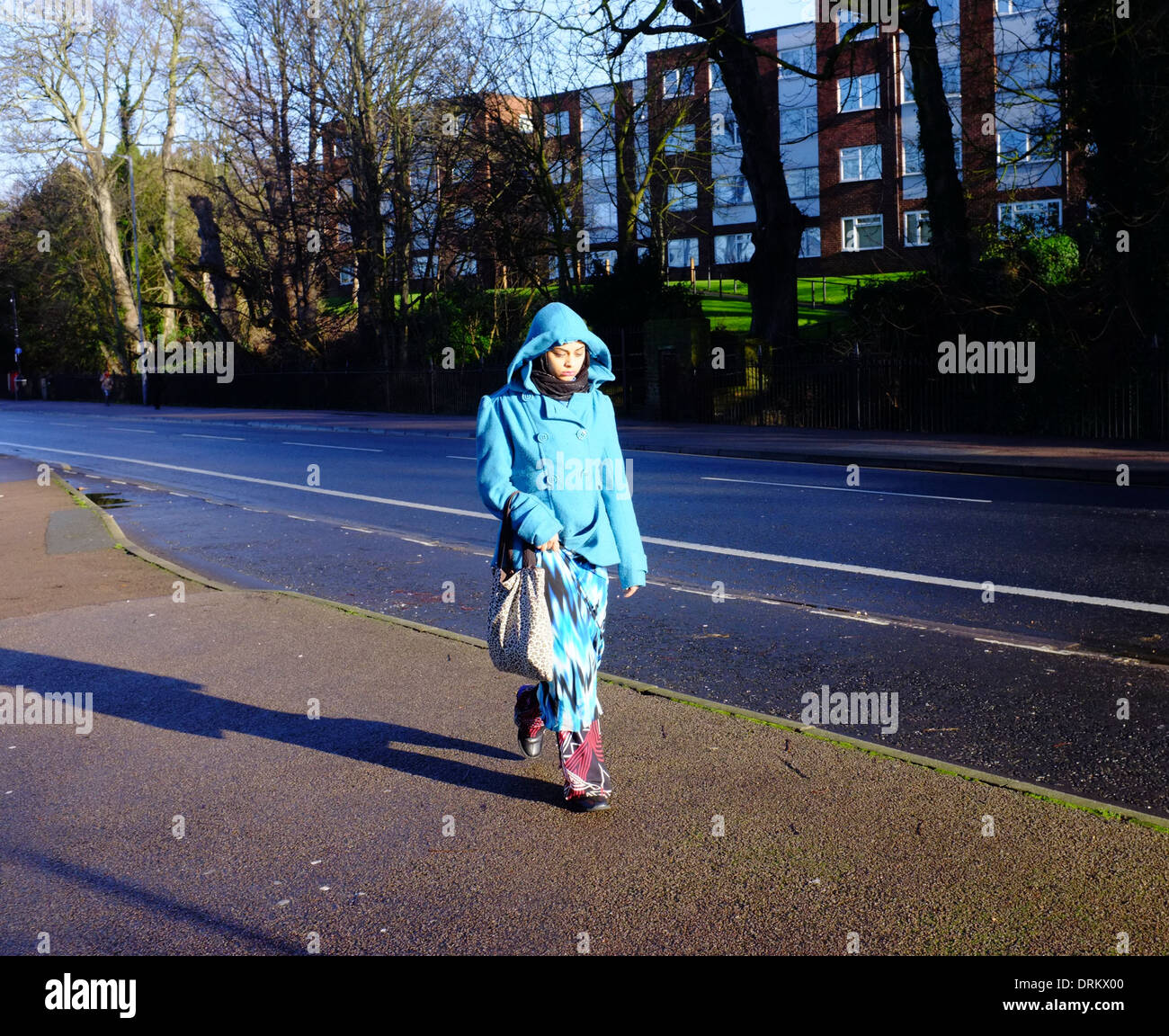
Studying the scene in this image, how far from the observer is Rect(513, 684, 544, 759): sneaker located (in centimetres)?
486

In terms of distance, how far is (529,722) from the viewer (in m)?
4.86

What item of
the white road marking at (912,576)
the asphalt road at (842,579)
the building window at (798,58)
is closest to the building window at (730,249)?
the building window at (798,58)

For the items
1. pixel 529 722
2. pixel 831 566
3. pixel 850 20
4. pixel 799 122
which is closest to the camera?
pixel 529 722

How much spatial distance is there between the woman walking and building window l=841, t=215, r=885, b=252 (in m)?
51.8

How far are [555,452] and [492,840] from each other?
4.53 ft

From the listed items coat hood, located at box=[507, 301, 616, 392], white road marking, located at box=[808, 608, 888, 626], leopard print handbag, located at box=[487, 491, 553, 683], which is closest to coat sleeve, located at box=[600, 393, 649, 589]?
coat hood, located at box=[507, 301, 616, 392]

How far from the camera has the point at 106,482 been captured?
60.0 ft

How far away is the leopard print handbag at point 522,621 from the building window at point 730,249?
57.7 metres

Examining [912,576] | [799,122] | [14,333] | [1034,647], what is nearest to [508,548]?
[1034,647]

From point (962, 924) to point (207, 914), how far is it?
7.24ft

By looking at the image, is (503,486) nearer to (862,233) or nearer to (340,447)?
(340,447)

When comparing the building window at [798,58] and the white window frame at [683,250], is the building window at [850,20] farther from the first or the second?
the white window frame at [683,250]
